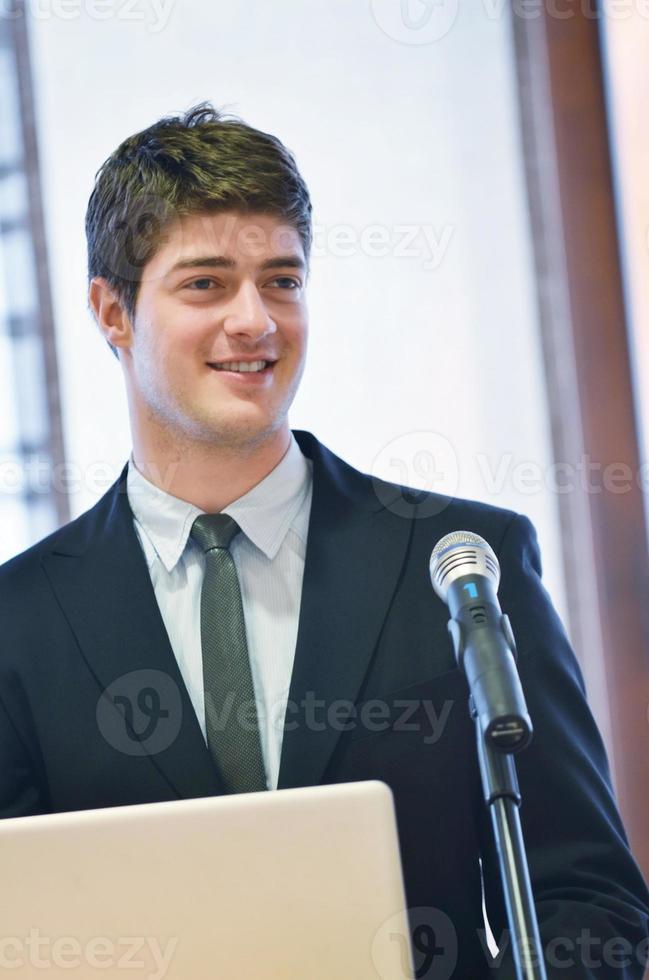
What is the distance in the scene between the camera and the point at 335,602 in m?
1.70

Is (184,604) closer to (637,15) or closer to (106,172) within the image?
(106,172)

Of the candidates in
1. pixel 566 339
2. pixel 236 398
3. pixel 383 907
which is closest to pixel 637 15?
pixel 566 339

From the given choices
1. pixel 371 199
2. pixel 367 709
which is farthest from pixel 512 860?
pixel 371 199

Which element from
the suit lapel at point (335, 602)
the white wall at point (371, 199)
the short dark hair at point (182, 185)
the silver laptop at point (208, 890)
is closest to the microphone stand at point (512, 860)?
the silver laptop at point (208, 890)

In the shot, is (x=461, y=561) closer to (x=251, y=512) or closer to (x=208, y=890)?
(x=208, y=890)

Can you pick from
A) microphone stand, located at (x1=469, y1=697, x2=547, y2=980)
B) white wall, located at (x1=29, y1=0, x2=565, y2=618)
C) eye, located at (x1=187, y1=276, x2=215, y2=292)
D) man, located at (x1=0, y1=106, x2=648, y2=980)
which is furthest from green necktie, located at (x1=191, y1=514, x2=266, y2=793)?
white wall, located at (x1=29, y1=0, x2=565, y2=618)

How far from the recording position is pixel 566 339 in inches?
117

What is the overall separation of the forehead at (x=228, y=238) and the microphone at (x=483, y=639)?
0.75m

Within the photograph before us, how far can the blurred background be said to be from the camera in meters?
2.79

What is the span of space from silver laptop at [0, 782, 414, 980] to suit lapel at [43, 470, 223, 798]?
528 millimetres

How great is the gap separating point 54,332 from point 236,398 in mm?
1114

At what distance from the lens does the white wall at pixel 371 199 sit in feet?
9.16

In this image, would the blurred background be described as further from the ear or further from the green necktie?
the green necktie

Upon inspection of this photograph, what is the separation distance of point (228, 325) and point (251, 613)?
41cm
